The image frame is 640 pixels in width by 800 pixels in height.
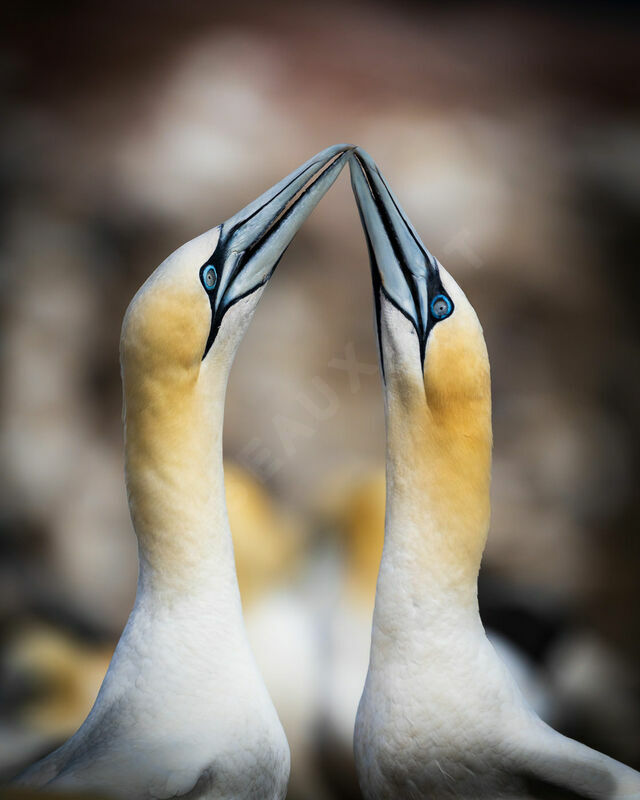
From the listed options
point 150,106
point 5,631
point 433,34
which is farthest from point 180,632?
point 433,34

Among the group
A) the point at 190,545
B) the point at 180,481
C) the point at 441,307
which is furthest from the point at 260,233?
the point at 190,545

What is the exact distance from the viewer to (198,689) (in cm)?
205

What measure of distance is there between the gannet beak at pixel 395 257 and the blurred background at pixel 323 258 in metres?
1.00

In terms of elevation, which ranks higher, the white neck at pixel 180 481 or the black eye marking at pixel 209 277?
the black eye marking at pixel 209 277

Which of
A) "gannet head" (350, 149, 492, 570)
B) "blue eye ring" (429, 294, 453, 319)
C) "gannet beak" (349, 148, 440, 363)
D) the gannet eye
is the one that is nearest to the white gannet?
the gannet eye

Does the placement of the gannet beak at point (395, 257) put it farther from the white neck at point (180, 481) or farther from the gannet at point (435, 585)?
the white neck at point (180, 481)

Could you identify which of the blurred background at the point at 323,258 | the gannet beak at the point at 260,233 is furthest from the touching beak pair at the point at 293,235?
the blurred background at the point at 323,258

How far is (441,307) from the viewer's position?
83.7 inches

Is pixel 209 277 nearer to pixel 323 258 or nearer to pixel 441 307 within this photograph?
pixel 441 307

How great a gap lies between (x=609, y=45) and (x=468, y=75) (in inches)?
16.4

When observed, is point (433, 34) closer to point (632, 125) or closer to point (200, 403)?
point (632, 125)

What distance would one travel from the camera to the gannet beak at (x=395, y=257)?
2145 millimetres

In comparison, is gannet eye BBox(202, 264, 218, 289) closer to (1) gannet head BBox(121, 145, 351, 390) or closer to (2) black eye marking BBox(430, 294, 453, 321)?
(1) gannet head BBox(121, 145, 351, 390)

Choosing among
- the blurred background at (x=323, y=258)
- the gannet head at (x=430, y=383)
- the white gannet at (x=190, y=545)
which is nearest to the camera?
the white gannet at (x=190, y=545)
